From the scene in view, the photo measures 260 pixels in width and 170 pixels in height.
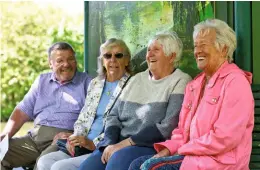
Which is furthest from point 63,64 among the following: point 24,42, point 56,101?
point 24,42

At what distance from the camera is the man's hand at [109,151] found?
3.79m

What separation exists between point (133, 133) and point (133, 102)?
25 centimetres

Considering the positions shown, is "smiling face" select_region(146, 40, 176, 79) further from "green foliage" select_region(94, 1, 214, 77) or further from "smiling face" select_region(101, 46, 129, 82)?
"green foliage" select_region(94, 1, 214, 77)

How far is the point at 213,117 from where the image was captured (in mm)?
3316

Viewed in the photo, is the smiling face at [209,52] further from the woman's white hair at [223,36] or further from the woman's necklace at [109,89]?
the woman's necklace at [109,89]

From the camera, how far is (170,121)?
371cm

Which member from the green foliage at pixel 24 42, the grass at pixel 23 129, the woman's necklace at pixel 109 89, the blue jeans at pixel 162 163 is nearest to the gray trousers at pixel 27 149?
the woman's necklace at pixel 109 89

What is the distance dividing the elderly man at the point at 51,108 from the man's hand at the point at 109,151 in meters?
0.77

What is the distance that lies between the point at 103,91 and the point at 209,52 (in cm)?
123

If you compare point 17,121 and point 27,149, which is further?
point 17,121

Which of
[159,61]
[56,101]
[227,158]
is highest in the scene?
[159,61]

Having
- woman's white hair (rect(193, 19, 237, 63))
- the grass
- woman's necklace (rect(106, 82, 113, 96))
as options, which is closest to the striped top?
woman's necklace (rect(106, 82, 113, 96))

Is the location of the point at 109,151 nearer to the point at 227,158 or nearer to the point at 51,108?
the point at 227,158

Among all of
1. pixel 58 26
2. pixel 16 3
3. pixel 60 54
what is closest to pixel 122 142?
pixel 60 54
